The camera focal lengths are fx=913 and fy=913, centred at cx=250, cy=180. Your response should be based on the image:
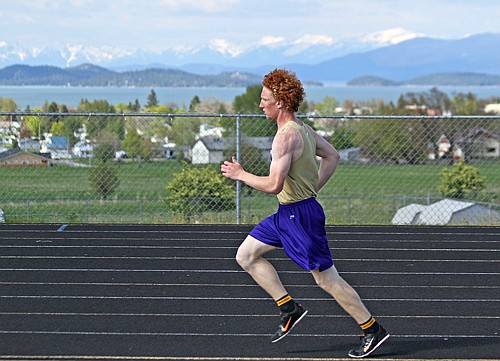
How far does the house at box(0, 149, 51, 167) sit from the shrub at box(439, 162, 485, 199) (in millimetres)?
27527

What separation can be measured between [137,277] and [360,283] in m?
2.11

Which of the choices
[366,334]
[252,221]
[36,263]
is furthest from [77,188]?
[366,334]

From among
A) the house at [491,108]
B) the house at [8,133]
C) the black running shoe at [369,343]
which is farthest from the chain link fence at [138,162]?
the house at [491,108]

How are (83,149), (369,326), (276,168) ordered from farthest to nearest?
(83,149) < (369,326) < (276,168)

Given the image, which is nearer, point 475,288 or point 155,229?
point 475,288

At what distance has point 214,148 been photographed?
20688 millimetres

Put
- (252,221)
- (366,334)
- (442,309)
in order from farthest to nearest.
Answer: (252,221) < (442,309) < (366,334)

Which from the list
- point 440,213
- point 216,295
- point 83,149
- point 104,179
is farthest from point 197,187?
point 216,295

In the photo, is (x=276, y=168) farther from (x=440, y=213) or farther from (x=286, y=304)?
(x=440, y=213)

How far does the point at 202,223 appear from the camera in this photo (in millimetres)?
12398

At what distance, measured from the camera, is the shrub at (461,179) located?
40.0m

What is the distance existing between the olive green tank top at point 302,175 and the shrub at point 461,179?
34203mm

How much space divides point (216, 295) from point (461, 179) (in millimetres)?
34879

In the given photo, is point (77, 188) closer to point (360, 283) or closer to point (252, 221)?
point (252, 221)
